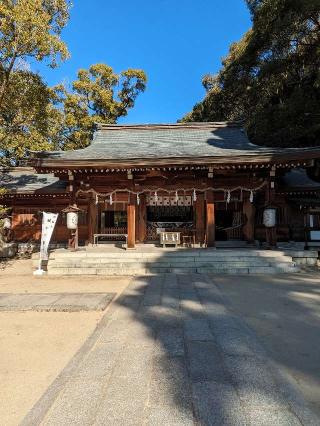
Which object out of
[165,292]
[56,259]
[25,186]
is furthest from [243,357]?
[25,186]

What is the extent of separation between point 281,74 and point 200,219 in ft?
36.8

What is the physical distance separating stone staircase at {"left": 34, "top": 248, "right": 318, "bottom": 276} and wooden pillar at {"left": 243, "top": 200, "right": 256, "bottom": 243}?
2.69m

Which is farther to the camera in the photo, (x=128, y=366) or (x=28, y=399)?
(x=128, y=366)

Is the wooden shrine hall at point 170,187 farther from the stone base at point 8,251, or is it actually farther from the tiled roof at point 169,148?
the stone base at point 8,251

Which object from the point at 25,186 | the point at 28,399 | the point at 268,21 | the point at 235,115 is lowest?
the point at 28,399

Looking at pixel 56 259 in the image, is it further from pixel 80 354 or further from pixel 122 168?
pixel 80 354

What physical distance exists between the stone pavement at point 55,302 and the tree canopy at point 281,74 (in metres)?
14.0

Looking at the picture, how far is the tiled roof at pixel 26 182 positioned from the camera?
594 inches

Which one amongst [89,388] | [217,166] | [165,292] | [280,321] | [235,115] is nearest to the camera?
[89,388]

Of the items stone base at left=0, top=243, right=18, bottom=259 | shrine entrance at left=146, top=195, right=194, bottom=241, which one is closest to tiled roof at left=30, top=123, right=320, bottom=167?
shrine entrance at left=146, top=195, right=194, bottom=241

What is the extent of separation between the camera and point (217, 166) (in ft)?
37.1

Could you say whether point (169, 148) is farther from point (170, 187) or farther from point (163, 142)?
point (170, 187)

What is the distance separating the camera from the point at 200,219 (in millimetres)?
13469

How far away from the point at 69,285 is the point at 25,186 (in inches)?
368
